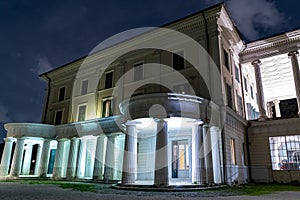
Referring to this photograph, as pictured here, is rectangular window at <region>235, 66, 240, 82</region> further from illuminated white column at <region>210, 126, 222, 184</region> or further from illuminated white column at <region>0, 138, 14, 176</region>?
illuminated white column at <region>0, 138, 14, 176</region>

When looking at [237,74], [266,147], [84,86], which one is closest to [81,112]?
[84,86]

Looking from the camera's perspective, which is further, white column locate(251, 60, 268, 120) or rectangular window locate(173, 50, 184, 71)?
white column locate(251, 60, 268, 120)

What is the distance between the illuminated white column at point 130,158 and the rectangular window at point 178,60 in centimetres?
745

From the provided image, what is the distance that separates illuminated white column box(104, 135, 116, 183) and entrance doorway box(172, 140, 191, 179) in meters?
5.26

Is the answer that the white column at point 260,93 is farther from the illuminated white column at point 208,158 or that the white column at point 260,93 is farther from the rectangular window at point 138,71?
the rectangular window at point 138,71

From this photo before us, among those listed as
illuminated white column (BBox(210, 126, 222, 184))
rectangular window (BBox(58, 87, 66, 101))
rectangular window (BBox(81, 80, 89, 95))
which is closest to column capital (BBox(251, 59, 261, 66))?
illuminated white column (BBox(210, 126, 222, 184))

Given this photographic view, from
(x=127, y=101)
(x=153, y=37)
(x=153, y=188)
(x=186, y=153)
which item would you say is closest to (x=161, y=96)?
(x=127, y=101)

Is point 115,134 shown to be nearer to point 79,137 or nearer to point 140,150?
point 140,150

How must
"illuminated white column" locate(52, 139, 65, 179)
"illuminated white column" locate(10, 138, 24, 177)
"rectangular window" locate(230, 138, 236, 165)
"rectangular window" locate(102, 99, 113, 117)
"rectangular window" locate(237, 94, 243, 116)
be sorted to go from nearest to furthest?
"rectangular window" locate(230, 138, 236, 165), "rectangular window" locate(237, 94, 243, 116), "rectangular window" locate(102, 99, 113, 117), "illuminated white column" locate(10, 138, 24, 177), "illuminated white column" locate(52, 139, 65, 179)

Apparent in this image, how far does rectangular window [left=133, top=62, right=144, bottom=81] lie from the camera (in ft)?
73.4

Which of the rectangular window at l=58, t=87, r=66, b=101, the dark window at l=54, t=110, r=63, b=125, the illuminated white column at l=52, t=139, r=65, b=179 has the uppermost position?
the rectangular window at l=58, t=87, r=66, b=101

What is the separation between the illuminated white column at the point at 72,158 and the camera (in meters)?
23.3

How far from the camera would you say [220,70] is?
58.9 ft

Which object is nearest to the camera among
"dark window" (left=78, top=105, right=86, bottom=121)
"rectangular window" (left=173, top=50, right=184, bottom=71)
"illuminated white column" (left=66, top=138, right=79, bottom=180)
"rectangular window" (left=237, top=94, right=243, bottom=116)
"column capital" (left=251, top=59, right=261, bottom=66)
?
"rectangular window" (left=173, top=50, right=184, bottom=71)
